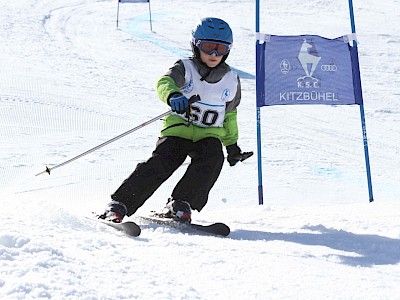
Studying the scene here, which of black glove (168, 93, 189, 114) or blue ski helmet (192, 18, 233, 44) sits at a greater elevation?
blue ski helmet (192, 18, 233, 44)

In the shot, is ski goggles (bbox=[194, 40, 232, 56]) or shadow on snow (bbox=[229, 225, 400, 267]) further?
ski goggles (bbox=[194, 40, 232, 56])

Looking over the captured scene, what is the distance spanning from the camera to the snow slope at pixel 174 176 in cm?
250

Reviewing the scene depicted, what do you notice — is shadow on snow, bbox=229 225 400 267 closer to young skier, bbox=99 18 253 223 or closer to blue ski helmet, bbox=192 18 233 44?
young skier, bbox=99 18 253 223

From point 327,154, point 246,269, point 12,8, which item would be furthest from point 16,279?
point 12,8

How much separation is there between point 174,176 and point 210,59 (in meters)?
2.36

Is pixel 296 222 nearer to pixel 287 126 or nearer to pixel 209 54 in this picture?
pixel 209 54

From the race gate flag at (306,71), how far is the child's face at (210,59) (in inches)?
31.6

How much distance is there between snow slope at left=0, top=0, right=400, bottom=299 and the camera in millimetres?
2500

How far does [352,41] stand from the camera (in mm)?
5039

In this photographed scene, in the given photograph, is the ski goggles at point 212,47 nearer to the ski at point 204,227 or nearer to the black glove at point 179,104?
the black glove at point 179,104

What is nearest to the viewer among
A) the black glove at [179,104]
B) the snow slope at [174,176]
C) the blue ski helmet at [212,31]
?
the snow slope at [174,176]

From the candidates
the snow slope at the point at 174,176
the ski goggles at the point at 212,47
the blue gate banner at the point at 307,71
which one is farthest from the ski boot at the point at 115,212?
the blue gate banner at the point at 307,71

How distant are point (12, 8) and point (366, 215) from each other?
13.3 m

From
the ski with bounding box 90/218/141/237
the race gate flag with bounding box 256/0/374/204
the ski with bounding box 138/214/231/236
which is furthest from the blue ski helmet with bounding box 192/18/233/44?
the ski with bounding box 90/218/141/237
